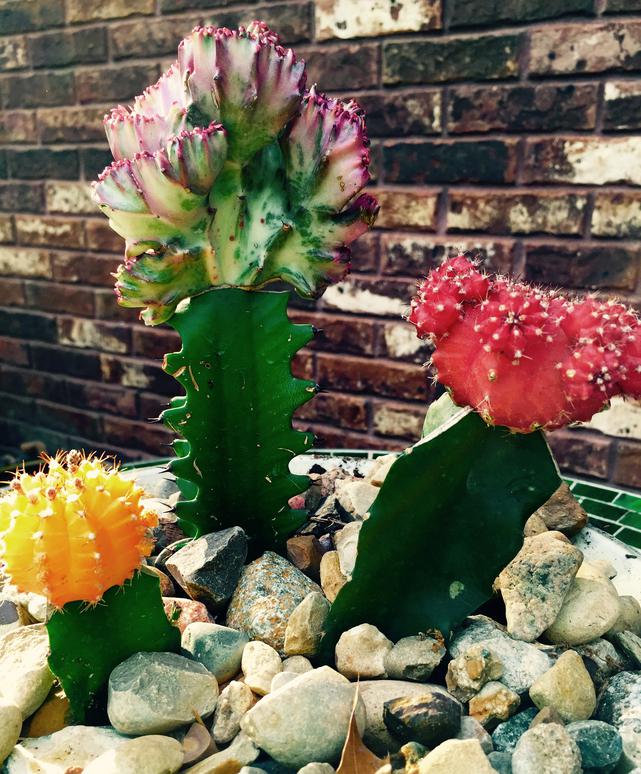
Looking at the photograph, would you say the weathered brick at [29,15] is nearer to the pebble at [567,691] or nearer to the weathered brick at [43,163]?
the weathered brick at [43,163]

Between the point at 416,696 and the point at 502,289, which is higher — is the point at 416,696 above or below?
below

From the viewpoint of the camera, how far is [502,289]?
656 millimetres

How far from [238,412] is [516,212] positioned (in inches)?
36.4

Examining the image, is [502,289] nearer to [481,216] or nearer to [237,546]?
[237,546]

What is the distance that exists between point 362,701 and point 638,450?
105 centimetres

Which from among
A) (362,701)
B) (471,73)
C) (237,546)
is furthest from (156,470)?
(471,73)

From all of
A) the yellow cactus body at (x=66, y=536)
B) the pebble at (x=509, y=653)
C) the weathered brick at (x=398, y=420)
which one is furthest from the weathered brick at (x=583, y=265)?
the yellow cactus body at (x=66, y=536)

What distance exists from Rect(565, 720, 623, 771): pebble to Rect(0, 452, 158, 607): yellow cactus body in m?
0.39

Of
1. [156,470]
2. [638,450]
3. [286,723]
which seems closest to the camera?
[286,723]

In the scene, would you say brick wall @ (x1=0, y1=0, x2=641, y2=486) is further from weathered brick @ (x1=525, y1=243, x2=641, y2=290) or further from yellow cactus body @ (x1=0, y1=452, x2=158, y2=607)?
yellow cactus body @ (x1=0, y1=452, x2=158, y2=607)

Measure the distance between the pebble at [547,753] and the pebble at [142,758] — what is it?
0.26m

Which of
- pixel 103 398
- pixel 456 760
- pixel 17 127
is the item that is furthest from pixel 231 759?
pixel 17 127

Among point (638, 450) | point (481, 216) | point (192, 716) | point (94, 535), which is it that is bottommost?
point (638, 450)

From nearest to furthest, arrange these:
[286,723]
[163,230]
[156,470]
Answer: [286,723] < [163,230] < [156,470]
